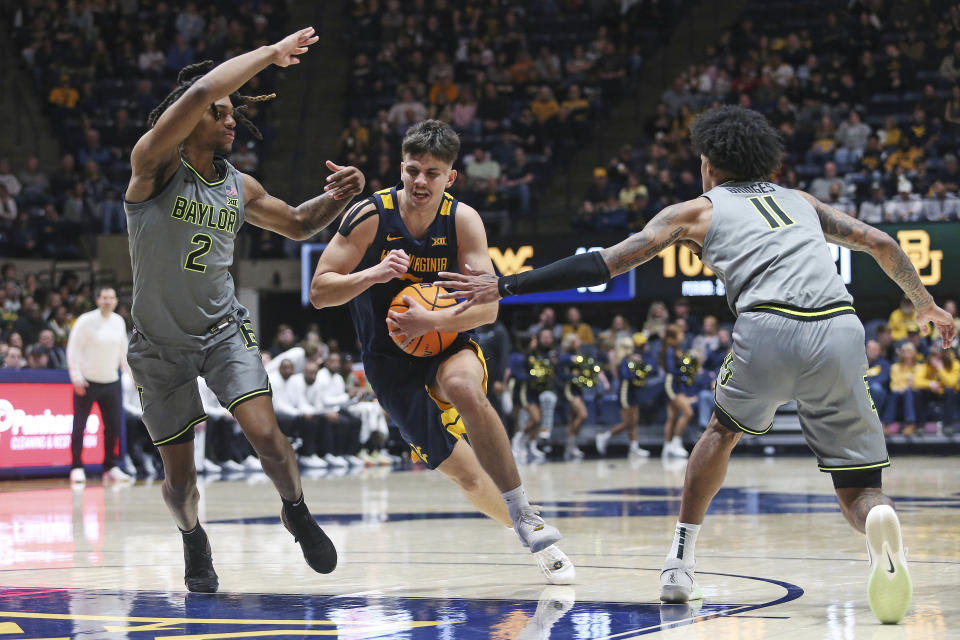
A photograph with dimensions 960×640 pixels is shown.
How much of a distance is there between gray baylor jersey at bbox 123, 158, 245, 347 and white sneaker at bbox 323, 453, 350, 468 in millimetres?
10436

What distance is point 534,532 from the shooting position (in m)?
5.09

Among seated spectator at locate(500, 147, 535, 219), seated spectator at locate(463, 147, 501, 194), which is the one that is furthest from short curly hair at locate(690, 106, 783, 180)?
seated spectator at locate(463, 147, 501, 194)

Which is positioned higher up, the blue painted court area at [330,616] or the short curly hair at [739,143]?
the short curly hair at [739,143]

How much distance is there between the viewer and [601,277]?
14.4 ft

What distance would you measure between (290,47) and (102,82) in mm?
19337

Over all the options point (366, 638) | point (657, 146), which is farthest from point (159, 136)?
point (657, 146)

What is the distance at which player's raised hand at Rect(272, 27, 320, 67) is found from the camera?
466 centimetres

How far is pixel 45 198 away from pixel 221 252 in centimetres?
1623

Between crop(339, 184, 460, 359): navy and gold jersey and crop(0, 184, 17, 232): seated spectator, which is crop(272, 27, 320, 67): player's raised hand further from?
crop(0, 184, 17, 232): seated spectator

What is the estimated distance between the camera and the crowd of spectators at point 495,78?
812 inches

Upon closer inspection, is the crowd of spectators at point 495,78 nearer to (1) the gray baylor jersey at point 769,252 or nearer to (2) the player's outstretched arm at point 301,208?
(2) the player's outstretched arm at point 301,208

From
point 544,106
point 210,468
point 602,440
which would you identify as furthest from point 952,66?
point 210,468

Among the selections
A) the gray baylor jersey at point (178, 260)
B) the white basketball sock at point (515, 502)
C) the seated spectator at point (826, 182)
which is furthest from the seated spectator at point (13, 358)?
the seated spectator at point (826, 182)

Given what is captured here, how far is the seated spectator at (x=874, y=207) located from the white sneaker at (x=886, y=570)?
13.3 meters
